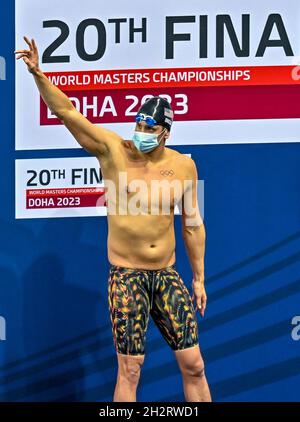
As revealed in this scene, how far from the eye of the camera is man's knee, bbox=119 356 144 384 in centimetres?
625

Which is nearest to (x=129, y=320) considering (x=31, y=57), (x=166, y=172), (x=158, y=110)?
(x=166, y=172)

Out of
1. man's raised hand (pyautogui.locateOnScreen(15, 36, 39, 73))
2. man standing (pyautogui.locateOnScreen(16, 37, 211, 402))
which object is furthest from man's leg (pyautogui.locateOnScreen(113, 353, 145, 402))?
man's raised hand (pyautogui.locateOnScreen(15, 36, 39, 73))

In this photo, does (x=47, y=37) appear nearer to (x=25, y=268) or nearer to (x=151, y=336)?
(x=25, y=268)

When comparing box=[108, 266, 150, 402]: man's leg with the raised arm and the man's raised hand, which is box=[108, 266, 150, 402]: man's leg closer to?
the raised arm

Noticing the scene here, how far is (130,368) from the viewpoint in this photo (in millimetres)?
6258

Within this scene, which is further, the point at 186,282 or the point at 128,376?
the point at 186,282

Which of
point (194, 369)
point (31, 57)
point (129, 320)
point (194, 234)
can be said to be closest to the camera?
point (31, 57)

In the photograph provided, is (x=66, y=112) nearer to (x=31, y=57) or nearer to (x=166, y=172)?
(x=31, y=57)

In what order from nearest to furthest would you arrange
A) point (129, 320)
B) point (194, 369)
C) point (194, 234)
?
point (129, 320)
point (194, 369)
point (194, 234)

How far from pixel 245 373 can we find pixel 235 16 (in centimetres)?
185

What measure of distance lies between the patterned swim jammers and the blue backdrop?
64cm

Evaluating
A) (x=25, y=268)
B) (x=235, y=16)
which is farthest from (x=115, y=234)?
(x=235, y=16)

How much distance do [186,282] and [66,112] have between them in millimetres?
1274

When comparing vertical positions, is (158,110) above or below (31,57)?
below
